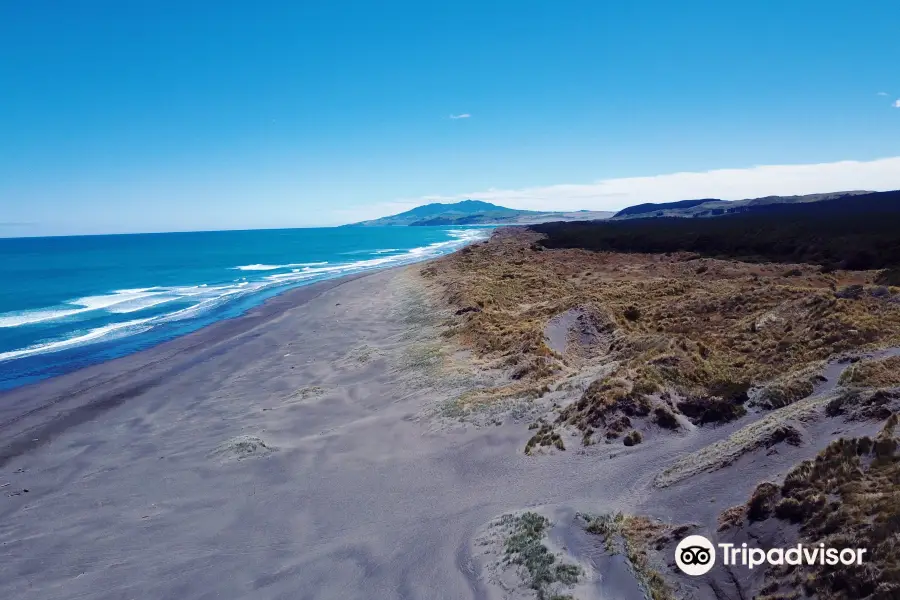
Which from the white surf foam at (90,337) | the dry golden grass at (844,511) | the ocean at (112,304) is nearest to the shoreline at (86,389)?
the ocean at (112,304)

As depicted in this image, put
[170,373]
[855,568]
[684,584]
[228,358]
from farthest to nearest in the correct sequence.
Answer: [228,358] → [170,373] → [684,584] → [855,568]

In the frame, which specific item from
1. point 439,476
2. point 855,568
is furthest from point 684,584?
point 439,476

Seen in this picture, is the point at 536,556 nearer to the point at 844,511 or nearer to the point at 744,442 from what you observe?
the point at 844,511

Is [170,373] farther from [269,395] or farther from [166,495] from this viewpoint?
[166,495]

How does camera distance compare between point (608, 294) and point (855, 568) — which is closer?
point (855, 568)

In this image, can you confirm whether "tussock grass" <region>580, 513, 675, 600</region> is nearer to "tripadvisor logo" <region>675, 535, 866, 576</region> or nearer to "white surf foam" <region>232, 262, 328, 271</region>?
"tripadvisor logo" <region>675, 535, 866, 576</region>

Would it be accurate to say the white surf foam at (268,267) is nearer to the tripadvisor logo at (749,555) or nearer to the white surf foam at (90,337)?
the white surf foam at (90,337)

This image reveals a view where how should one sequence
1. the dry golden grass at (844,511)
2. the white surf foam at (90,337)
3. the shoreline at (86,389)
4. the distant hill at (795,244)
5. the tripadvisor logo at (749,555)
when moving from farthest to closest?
the distant hill at (795,244) → the white surf foam at (90,337) → the shoreline at (86,389) → the tripadvisor logo at (749,555) → the dry golden grass at (844,511)

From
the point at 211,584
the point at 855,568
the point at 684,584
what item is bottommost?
the point at 211,584
